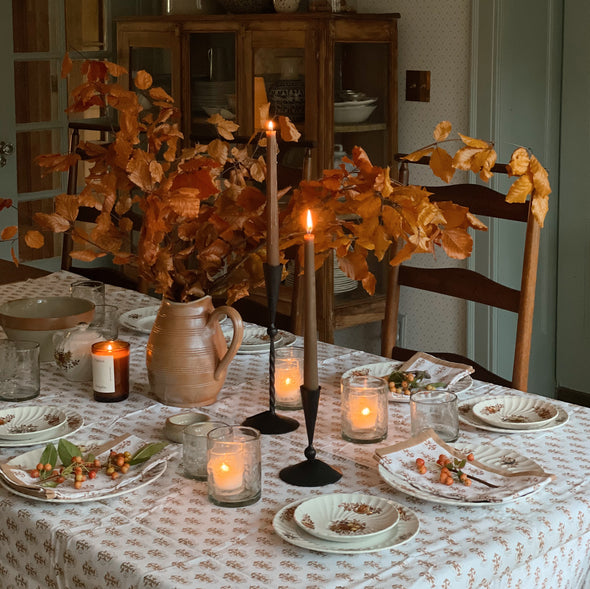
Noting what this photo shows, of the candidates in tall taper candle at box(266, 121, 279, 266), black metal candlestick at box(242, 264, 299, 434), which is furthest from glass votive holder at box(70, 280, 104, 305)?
tall taper candle at box(266, 121, 279, 266)

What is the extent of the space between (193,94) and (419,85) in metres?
0.91

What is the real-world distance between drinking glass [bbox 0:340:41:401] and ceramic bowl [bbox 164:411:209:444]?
332mm

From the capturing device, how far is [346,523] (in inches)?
48.5

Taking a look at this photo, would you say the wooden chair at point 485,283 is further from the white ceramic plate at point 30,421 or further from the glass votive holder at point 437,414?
the white ceramic plate at point 30,421

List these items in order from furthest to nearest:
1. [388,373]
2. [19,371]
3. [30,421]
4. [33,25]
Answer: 1. [33,25]
2. [388,373]
3. [19,371]
4. [30,421]

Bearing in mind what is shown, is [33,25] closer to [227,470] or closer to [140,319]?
[140,319]

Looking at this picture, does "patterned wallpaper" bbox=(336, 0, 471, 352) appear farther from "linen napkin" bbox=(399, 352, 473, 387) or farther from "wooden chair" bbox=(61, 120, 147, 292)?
"linen napkin" bbox=(399, 352, 473, 387)

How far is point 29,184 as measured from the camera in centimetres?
404

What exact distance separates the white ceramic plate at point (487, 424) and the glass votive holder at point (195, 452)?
17.5 inches

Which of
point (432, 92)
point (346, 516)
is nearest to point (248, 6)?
point (432, 92)

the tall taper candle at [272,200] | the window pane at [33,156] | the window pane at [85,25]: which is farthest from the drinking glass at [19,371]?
the window pane at [85,25]

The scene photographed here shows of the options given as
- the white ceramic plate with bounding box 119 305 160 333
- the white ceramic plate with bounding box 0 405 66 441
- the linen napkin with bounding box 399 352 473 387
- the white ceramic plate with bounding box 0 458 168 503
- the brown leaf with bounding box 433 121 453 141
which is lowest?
the white ceramic plate with bounding box 0 458 168 503

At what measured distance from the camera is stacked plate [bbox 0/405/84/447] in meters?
1.53

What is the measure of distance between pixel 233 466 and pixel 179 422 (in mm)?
254
